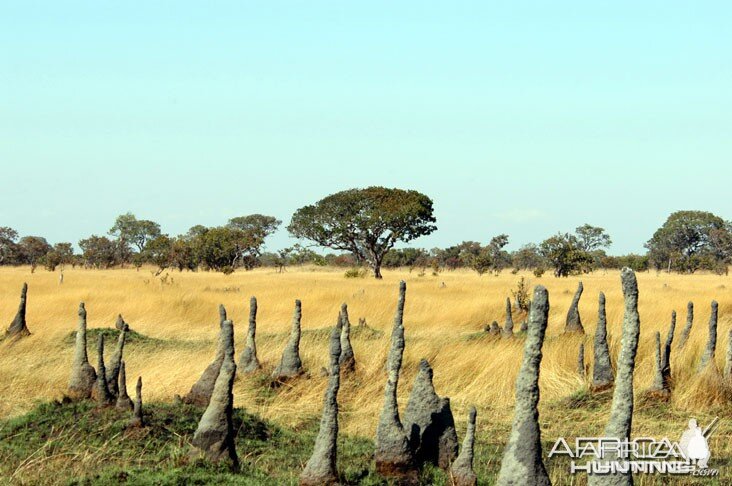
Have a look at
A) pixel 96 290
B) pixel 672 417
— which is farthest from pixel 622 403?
pixel 96 290

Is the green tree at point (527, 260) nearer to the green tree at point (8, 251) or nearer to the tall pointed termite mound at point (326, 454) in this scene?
the green tree at point (8, 251)

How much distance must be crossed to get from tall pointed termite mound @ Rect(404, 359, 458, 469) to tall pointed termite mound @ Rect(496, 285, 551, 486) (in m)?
1.90

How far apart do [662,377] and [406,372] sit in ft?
11.9

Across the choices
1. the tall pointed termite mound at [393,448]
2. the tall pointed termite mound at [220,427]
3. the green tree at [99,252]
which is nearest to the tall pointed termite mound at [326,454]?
the tall pointed termite mound at [393,448]

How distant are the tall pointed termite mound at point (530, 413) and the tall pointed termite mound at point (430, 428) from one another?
75.0 inches

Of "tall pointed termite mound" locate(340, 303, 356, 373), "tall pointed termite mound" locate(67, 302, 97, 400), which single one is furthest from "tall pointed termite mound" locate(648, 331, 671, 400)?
"tall pointed termite mound" locate(67, 302, 97, 400)

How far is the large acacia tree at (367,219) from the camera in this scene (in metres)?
51.8

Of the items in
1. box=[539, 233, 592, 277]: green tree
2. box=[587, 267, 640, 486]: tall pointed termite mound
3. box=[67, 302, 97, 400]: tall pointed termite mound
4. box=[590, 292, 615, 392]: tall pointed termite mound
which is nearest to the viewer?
box=[587, 267, 640, 486]: tall pointed termite mound

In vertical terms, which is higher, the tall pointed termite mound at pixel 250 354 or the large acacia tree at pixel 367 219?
the large acacia tree at pixel 367 219

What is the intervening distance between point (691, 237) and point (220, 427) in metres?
82.2

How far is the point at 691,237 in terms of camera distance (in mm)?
81812

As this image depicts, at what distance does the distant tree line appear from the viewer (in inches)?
2058

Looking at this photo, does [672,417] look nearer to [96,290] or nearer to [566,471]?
[566,471]

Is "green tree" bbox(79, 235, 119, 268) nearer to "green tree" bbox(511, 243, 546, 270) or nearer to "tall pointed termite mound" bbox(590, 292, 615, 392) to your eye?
"green tree" bbox(511, 243, 546, 270)
